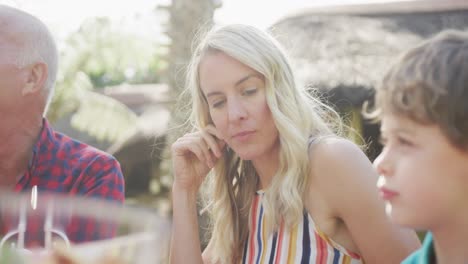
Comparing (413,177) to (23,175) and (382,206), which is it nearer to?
(382,206)

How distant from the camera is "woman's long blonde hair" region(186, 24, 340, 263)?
2.17 meters

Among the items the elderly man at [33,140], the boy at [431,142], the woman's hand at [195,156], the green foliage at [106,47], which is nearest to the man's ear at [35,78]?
the elderly man at [33,140]

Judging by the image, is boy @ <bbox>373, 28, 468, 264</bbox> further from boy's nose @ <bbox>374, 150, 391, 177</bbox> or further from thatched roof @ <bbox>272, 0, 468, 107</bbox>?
thatched roof @ <bbox>272, 0, 468, 107</bbox>

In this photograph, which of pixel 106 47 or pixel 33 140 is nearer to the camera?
pixel 33 140

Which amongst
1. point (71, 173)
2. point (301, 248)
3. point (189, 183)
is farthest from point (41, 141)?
point (301, 248)

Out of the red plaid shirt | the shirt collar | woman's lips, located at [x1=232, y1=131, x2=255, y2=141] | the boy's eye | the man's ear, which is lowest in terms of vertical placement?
the red plaid shirt

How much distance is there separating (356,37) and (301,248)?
25.3 feet

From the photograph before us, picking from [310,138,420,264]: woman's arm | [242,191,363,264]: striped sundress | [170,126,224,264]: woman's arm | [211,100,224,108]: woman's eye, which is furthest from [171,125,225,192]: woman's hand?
[310,138,420,264]: woman's arm

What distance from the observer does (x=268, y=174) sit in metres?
2.33

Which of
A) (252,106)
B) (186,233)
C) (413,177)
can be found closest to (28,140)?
(186,233)

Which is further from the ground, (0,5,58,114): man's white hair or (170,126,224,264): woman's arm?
(0,5,58,114): man's white hair

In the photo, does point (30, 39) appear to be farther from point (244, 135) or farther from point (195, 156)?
point (244, 135)

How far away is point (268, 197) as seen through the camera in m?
2.26

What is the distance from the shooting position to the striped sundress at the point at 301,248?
2.10m
